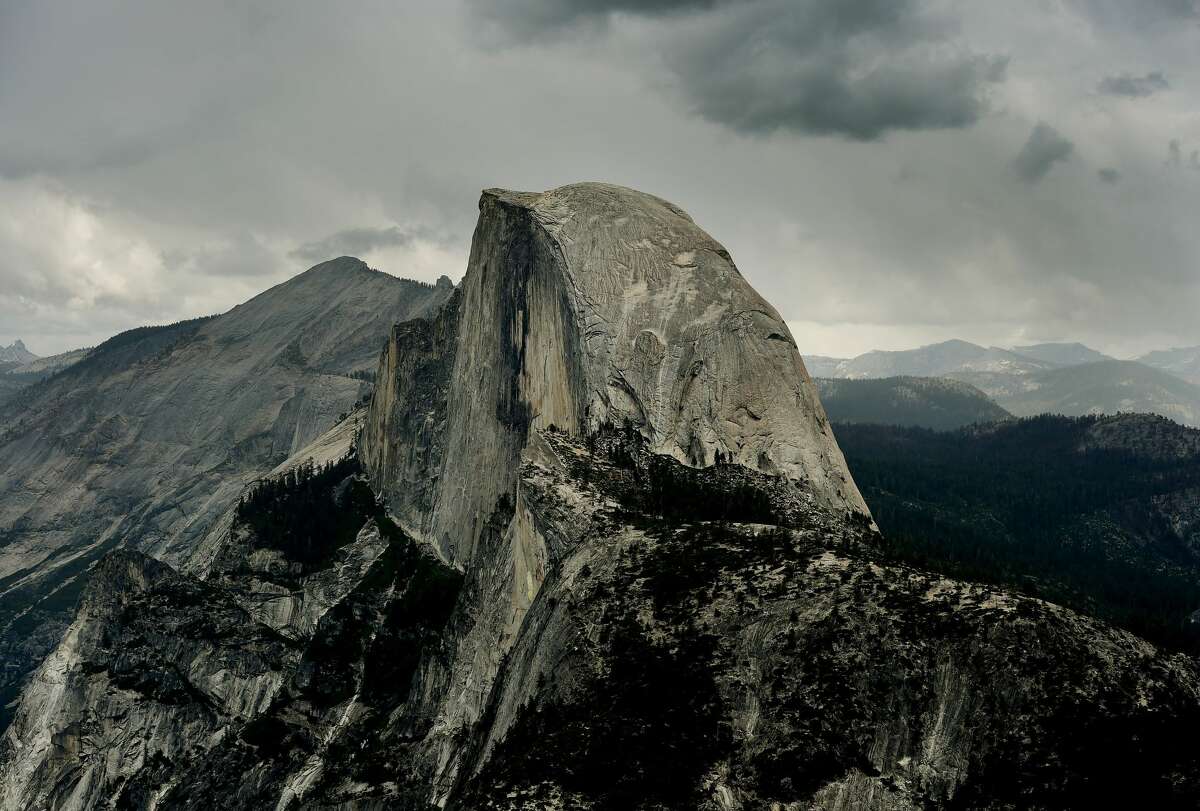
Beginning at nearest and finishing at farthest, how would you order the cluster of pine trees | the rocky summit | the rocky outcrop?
1. the rocky summit
2. the rocky outcrop
3. the cluster of pine trees

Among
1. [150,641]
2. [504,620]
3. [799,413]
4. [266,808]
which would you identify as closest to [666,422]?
[799,413]

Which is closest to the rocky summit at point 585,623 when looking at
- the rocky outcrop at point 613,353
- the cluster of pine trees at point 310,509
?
the rocky outcrop at point 613,353

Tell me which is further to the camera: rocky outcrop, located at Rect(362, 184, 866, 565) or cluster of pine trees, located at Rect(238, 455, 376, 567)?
cluster of pine trees, located at Rect(238, 455, 376, 567)

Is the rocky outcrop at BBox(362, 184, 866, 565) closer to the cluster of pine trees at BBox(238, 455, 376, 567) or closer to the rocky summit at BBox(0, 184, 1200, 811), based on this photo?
the rocky summit at BBox(0, 184, 1200, 811)

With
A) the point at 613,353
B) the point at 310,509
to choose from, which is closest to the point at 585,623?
the point at 613,353

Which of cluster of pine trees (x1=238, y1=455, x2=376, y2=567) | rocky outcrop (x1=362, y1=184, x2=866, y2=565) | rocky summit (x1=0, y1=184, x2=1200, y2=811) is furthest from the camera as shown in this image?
cluster of pine trees (x1=238, y1=455, x2=376, y2=567)

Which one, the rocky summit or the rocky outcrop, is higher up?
the rocky outcrop

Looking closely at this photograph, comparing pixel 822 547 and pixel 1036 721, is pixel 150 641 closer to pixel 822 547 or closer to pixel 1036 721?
pixel 822 547

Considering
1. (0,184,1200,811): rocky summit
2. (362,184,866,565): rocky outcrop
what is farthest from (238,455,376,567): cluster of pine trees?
(362,184,866,565): rocky outcrop
